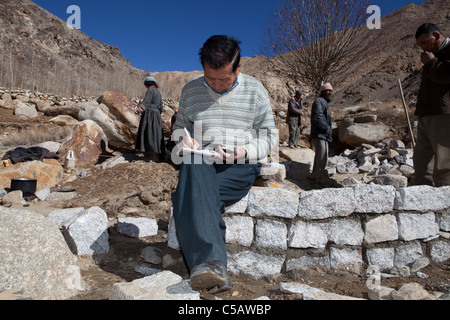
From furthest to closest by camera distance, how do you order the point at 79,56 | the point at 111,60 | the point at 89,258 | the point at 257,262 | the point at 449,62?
the point at 111,60 → the point at 79,56 → the point at 449,62 → the point at 89,258 → the point at 257,262

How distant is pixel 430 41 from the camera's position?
3064 millimetres

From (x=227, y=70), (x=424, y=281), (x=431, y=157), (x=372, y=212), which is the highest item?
(x=227, y=70)

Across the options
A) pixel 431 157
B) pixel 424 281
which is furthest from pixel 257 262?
pixel 431 157

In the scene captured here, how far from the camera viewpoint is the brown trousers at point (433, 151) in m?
2.84

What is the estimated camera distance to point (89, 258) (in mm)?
2461

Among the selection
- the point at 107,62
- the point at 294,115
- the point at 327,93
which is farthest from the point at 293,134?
the point at 107,62

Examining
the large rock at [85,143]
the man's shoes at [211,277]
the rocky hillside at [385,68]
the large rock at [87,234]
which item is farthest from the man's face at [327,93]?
the rocky hillside at [385,68]

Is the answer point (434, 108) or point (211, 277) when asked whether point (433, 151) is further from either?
point (211, 277)

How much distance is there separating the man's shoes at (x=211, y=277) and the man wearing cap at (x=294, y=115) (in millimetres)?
7623

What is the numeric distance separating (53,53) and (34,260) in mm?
34274

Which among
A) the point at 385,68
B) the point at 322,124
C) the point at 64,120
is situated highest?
the point at 385,68

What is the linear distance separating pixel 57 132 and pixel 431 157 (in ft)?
31.8

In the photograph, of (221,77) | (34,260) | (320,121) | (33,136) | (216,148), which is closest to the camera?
(34,260)
